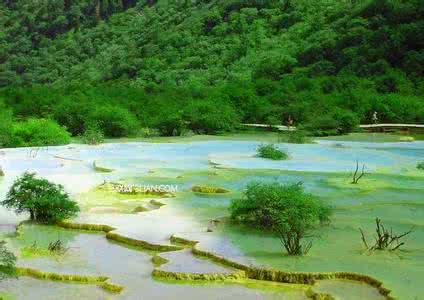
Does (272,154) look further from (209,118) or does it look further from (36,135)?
(209,118)

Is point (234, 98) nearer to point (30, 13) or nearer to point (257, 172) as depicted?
point (257, 172)

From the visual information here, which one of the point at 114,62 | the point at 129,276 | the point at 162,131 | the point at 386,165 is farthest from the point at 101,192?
the point at 114,62

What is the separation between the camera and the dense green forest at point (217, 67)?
134 ft

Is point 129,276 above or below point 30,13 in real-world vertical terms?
below

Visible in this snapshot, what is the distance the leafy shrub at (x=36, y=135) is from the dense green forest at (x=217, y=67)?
0.14 m

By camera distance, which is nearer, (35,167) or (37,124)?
(35,167)

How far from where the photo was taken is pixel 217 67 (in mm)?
65375

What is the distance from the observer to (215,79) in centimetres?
6331

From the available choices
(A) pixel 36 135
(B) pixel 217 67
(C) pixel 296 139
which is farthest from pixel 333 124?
(B) pixel 217 67

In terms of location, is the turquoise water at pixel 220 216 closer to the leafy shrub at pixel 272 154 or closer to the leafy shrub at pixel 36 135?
the leafy shrub at pixel 272 154

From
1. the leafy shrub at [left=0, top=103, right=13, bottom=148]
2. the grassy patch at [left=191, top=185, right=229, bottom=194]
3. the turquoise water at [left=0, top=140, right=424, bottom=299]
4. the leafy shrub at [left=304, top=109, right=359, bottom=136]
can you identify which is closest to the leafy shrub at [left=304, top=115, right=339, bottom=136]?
the leafy shrub at [left=304, top=109, right=359, bottom=136]

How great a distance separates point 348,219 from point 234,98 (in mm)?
32762

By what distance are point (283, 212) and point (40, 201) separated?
4.89 meters

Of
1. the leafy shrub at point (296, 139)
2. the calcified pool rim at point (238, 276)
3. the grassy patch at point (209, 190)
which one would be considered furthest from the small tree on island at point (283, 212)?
the leafy shrub at point (296, 139)
